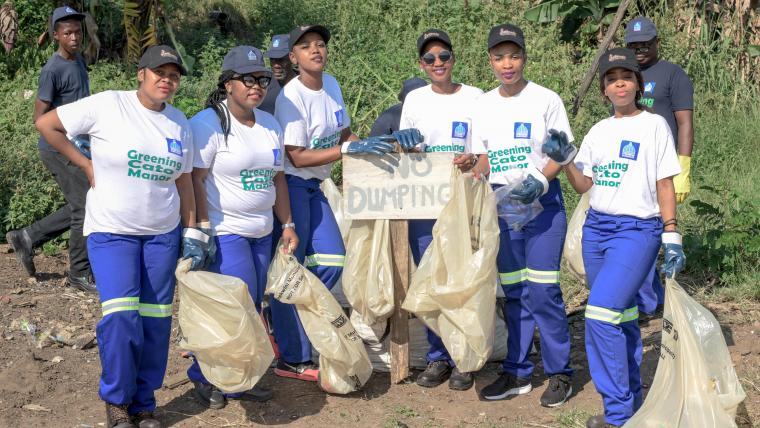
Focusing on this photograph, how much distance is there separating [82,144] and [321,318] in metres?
1.54

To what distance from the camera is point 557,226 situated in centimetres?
538

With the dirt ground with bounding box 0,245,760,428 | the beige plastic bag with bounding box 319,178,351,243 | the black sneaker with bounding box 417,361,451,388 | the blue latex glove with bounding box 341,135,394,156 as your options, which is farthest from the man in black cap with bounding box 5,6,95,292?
the black sneaker with bounding box 417,361,451,388

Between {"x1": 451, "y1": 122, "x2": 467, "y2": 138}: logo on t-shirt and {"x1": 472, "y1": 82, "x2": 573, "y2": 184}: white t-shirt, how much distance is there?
0.13 meters

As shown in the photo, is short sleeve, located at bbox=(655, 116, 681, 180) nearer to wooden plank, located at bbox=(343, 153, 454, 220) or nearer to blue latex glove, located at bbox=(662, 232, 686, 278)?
blue latex glove, located at bbox=(662, 232, 686, 278)

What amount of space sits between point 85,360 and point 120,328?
1552mm

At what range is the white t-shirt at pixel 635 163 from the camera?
15.7 ft

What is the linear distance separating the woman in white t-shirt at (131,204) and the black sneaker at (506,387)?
1.74m

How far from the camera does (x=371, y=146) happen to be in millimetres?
5477

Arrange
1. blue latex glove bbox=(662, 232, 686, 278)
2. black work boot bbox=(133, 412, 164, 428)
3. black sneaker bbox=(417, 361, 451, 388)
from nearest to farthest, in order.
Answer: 1. blue latex glove bbox=(662, 232, 686, 278)
2. black work boot bbox=(133, 412, 164, 428)
3. black sneaker bbox=(417, 361, 451, 388)

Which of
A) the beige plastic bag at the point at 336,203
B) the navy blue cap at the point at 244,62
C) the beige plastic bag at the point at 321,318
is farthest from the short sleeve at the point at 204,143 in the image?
the beige plastic bag at the point at 336,203

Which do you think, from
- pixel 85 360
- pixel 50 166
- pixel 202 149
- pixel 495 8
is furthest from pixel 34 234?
pixel 495 8

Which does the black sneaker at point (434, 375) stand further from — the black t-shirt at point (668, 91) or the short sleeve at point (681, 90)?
the short sleeve at point (681, 90)

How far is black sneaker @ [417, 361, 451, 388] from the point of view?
573 cm

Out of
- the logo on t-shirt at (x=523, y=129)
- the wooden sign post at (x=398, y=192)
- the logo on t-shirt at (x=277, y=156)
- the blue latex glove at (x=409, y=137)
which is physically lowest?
the wooden sign post at (x=398, y=192)
